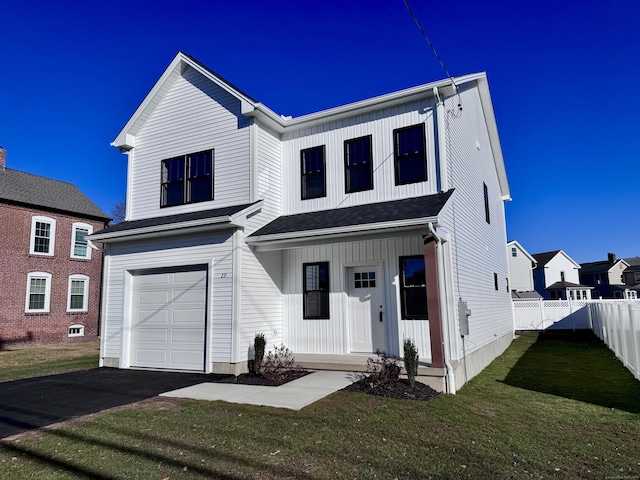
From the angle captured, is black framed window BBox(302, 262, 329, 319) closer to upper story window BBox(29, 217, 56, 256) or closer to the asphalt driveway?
the asphalt driveway

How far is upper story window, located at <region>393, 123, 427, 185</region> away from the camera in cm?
1008

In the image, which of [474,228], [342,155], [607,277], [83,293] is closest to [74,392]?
[342,155]

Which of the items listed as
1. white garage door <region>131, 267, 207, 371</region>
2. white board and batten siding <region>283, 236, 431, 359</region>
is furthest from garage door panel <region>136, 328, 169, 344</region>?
white board and batten siding <region>283, 236, 431, 359</region>

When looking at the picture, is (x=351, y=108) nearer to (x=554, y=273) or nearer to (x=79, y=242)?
(x=79, y=242)

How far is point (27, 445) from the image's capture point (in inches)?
195

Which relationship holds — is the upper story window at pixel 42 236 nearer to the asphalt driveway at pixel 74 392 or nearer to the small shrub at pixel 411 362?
the asphalt driveway at pixel 74 392

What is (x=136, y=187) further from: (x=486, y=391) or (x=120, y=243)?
(x=486, y=391)

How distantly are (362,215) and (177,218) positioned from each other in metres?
4.83

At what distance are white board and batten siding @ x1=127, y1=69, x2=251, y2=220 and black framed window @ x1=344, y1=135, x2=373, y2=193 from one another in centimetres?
257

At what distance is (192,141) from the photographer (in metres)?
11.5

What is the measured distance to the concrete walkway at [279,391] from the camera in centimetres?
680

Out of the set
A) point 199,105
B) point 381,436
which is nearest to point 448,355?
point 381,436

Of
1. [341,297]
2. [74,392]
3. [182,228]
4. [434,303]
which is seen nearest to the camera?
[74,392]

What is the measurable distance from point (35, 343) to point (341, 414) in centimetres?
1934
